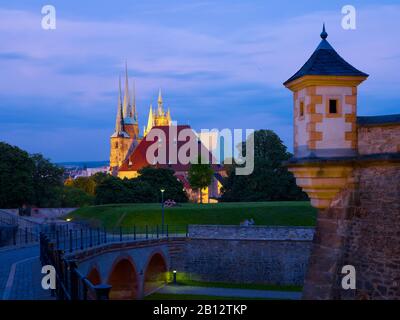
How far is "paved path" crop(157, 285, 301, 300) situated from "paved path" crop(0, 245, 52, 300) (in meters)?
11.0

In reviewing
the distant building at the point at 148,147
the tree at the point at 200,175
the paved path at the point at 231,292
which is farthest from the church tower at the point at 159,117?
the paved path at the point at 231,292

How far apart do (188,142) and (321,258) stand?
85.1 meters

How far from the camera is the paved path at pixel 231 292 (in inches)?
1291

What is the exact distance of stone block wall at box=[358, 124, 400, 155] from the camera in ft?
38.2

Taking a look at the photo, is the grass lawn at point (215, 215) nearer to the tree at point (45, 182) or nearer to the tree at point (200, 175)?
the tree at point (45, 182)

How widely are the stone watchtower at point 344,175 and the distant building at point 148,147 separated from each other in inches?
2754

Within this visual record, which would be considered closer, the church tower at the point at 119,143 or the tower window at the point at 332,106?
the tower window at the point at 332,106

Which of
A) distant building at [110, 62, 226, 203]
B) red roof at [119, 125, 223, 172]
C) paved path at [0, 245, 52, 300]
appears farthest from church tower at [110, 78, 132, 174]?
paved path at [0, 245, 52, 300]

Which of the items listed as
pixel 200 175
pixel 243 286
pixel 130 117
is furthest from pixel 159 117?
pixel 243 286

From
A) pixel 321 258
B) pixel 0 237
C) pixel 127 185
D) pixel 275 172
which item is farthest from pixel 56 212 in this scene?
pixel 321 258

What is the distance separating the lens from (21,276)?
18.8m

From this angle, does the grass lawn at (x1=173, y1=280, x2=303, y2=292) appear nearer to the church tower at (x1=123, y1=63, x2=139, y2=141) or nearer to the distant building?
the distant building
